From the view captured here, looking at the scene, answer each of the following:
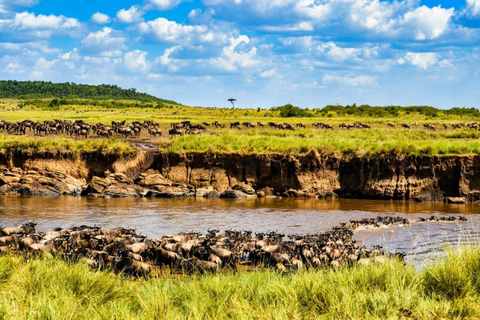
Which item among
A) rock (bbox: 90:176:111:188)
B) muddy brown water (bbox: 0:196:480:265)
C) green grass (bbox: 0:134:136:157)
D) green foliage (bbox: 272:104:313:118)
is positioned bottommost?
muddy brown water (bbox: 0:196:480:265)

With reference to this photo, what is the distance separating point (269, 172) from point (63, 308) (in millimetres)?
23905

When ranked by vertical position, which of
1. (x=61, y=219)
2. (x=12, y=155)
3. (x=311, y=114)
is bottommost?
(x=61, y=219)

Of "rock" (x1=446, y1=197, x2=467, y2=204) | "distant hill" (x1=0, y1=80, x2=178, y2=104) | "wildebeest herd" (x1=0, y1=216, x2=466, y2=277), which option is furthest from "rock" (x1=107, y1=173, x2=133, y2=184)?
"distant hill" (x1=0, y1=80, x2=178, y2=104)

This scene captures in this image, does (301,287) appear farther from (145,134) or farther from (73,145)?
(145,134)

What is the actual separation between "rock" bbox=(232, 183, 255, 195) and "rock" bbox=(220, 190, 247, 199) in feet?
1.41

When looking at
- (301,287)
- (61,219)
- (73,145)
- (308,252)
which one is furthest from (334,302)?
(73,145)

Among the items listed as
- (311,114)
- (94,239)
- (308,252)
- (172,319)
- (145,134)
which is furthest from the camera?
(311,114)

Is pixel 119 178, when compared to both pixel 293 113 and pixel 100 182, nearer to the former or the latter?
pixel 100 182

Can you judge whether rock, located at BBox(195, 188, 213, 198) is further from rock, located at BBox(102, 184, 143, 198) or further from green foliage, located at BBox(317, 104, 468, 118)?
green foliage, located at BBox(317, 104, 468, 118)

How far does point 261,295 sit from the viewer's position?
872cm

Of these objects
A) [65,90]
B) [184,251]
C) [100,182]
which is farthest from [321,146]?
[65,90]

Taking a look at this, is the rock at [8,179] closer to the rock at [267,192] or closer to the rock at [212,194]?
the rock at [212,194]

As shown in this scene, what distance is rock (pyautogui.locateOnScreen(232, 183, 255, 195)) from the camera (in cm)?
3031

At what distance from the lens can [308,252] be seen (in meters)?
13.8
